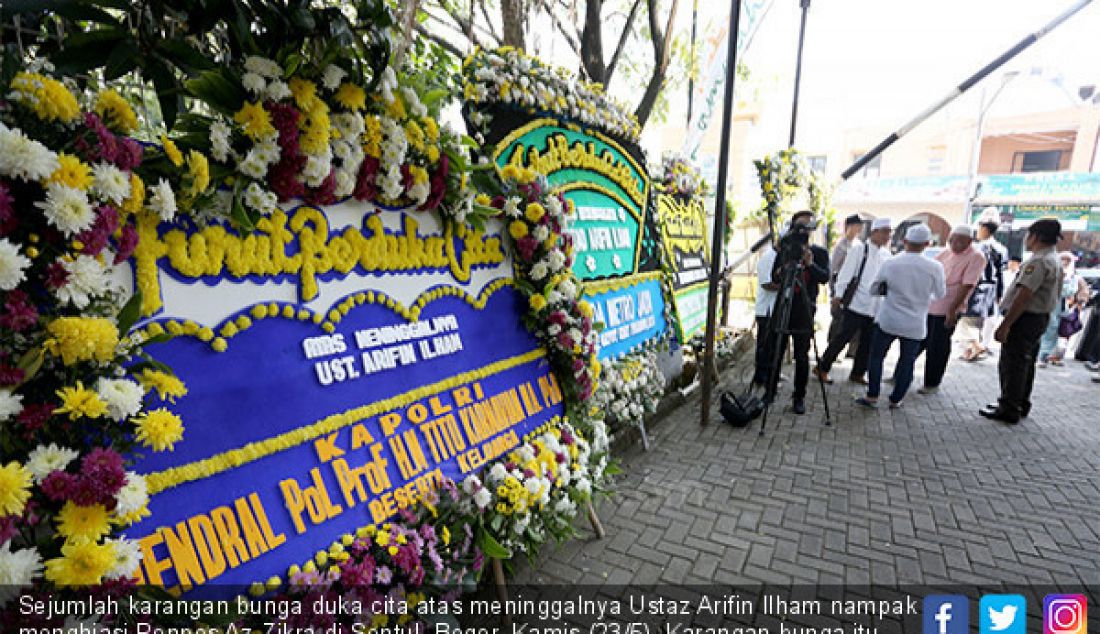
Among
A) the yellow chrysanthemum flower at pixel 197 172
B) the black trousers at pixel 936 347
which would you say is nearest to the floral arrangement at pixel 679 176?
the black trousers at pixel 936 347

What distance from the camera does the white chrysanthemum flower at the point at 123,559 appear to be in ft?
4.25

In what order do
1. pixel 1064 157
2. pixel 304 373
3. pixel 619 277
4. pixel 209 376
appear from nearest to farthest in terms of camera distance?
pixel 209 376
pixel 304 373
pixel 619 277
pixel 1064 157

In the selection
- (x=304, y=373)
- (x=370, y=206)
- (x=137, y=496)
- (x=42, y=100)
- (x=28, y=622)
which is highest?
(x=42, y=100)

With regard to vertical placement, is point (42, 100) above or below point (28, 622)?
above

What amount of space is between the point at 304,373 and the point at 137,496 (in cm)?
65

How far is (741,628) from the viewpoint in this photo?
97.7 inches

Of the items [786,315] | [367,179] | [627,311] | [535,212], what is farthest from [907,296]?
[367,179]

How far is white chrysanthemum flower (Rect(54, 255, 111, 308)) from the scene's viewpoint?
4.26 ft

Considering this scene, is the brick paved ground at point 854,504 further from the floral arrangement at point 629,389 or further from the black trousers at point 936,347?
the black trousers at point 936,347

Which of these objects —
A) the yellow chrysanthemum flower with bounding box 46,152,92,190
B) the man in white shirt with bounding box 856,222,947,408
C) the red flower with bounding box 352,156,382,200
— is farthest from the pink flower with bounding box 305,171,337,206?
the man in white shirt with bounding box 856,222,947,408

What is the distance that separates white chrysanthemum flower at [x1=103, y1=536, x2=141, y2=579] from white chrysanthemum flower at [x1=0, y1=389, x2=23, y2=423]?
1.23 ft

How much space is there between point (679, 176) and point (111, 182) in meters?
5.24

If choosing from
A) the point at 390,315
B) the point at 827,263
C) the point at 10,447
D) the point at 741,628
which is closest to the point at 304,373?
the point at 390,315

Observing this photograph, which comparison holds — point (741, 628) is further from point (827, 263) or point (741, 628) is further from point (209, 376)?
point (827, 263)
